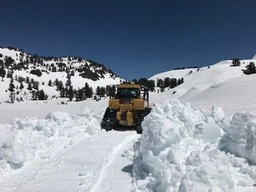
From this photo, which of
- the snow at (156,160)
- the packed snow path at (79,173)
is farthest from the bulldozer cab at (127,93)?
the packed snow path at (79,173)

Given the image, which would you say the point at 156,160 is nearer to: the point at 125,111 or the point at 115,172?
the point at 115,172

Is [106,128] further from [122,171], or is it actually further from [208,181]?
[208,181]

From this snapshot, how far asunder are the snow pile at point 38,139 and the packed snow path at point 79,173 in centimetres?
37

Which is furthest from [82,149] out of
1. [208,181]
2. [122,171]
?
[208,181]

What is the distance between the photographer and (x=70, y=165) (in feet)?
31.5

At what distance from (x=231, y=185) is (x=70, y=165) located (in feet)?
15.4

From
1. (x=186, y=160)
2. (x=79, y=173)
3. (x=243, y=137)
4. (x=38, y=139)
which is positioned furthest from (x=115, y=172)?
(x=38, y=139)

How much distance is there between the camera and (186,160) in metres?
7.24

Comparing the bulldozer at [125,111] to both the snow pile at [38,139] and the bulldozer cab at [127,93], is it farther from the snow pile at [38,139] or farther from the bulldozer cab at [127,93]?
the snow pile at [38,139]

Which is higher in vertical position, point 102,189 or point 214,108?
point 214,108

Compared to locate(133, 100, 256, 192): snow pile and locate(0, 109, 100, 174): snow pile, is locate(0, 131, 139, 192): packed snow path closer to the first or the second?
locate(0, 109, 100, 174): snow pile

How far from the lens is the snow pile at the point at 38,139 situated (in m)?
8.96

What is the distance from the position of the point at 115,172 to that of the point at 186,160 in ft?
7.12

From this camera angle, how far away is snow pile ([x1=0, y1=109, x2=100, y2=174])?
896 cm
